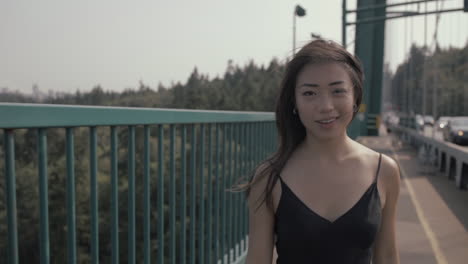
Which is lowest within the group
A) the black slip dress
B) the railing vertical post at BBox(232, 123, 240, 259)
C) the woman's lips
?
the railing vertical post at BBox(232, 123, 240, 259)

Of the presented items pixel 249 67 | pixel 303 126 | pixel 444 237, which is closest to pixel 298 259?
pixel 303 126

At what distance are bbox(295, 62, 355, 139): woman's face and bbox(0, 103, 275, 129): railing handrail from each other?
74cm

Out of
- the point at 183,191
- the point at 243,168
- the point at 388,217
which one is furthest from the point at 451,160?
the point at 388,217

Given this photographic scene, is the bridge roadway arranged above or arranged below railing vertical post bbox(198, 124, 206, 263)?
below

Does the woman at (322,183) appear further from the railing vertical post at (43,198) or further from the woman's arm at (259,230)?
the railing vertical post at (43,198)

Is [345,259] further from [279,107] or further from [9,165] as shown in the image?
[9,165]

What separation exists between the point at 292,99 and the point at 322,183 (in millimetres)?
341

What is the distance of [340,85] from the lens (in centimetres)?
166

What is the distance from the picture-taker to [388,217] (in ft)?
5.92

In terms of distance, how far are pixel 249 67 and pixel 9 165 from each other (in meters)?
135

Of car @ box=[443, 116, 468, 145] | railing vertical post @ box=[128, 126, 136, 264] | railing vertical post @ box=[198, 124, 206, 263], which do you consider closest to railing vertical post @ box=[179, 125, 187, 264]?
railing vertical post @ box=[198, 124, 206, 263]

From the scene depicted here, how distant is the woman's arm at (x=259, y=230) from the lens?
170 cm

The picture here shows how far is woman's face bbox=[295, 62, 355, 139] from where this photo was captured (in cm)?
165

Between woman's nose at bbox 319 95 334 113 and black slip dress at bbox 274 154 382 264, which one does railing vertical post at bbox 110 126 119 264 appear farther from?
woman's nose at bbox 319 95 334 113
